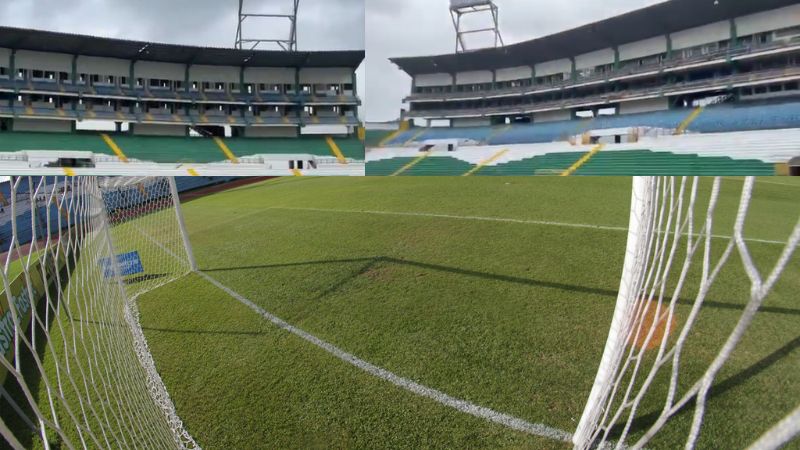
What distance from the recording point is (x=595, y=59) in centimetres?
631

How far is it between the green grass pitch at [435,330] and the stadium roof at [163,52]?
380cm

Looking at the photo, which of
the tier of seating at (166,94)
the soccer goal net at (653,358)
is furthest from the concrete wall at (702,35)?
the soccer goal net at (653,358)

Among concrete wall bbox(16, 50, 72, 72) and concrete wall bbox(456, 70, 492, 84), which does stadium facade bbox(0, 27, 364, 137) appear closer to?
concrete wall bbox(16, 50, 72, 72)

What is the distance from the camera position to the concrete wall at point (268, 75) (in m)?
7.17

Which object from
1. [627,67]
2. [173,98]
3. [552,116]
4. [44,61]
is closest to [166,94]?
[173,98]

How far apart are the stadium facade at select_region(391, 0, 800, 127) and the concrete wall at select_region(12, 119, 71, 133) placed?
5.70 metres

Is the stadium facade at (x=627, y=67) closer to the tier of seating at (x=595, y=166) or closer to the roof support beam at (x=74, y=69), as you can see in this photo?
the tier of seating at (x=595, y=166)

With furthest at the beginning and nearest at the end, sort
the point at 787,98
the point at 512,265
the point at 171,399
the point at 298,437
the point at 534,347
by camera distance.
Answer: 1. the point at 787,98
2. the point at 512,265
3. the point at 534,347
4. the point at 171,399
5. the point at 298,437

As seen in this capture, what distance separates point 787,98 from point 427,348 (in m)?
6.27

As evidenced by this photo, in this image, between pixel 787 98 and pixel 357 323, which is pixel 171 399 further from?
pixel 787 98

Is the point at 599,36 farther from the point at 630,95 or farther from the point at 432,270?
the point at 432,270

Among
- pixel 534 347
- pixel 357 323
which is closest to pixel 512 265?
pixel 534 347

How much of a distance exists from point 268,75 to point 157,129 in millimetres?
2283

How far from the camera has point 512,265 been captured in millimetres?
2584
